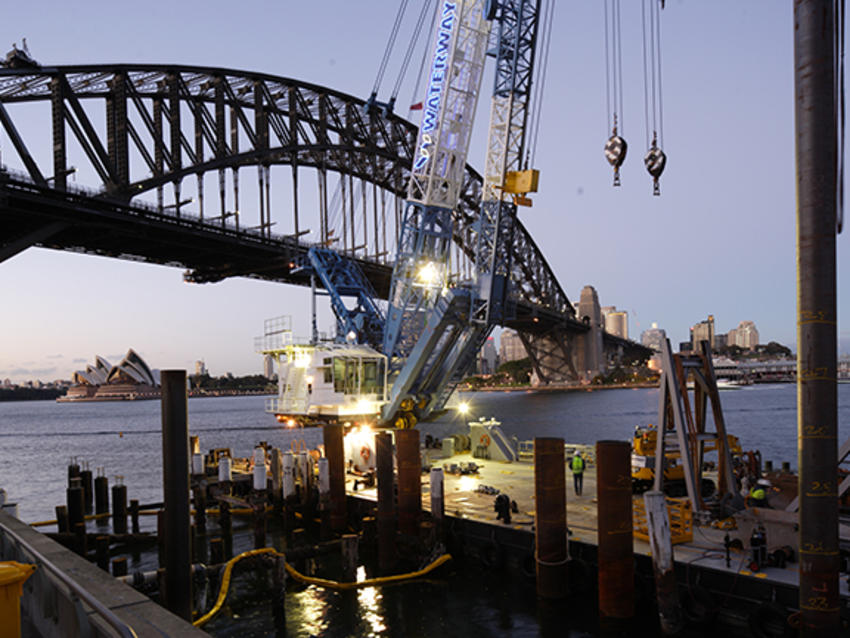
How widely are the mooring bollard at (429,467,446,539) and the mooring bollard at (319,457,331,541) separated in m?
4.89

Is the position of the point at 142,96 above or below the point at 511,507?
above

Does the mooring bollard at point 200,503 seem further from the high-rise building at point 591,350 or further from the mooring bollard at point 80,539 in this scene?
the high-rise building at point 591,350

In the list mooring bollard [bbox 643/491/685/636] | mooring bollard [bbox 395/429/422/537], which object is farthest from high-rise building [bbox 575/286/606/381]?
mooring bollard [bbox 643/491/685/636]

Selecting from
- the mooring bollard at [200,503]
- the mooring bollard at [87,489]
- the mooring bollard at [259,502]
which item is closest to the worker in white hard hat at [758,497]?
the mooring bollard at [259,502]

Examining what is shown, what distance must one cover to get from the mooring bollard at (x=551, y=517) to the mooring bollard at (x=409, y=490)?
5287 millimetres

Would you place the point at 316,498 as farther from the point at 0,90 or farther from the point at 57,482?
the point at 0,90

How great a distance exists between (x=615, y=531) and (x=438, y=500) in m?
6.89

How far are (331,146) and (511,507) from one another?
6213cm

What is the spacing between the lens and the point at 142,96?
196ft

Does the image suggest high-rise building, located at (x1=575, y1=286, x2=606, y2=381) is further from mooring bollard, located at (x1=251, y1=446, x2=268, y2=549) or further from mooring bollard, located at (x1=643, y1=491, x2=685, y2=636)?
mooring bollard, located at (x1=643, y1=491, x2=685, y2=636)

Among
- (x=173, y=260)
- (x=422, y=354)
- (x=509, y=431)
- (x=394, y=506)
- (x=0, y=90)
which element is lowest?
(x=509, y=431)

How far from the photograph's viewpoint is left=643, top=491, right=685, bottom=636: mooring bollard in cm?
1437

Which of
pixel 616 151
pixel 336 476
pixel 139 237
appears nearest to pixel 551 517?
pixel 336 476

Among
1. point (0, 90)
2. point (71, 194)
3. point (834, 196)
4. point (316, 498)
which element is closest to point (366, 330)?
point (71, 194)
